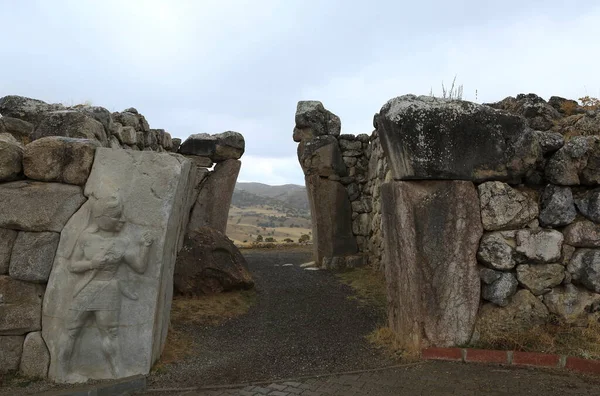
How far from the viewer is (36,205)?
12.7 feet

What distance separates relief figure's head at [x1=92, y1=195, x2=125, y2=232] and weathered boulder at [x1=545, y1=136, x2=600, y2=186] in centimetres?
426

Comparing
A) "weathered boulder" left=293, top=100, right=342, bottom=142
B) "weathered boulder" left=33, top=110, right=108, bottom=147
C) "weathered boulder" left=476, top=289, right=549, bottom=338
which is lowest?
"weathered boulder" left=476, top=289, right=549, bottom=338

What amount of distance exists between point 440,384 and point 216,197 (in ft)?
29.1

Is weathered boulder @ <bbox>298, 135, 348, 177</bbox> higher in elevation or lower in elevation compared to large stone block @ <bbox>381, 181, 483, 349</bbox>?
higher

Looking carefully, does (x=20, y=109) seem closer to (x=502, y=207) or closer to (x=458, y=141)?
(x=458, y=141)

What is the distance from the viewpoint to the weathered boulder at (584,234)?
444 centimetres

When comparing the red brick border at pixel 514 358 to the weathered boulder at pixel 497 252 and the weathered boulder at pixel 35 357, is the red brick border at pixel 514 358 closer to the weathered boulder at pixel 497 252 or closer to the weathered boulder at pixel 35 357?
the weathered boulder at pixel 497 252

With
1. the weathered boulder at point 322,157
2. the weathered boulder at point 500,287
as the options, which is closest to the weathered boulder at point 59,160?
the weathered boulder at point 500,287

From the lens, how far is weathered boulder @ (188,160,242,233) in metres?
11.8

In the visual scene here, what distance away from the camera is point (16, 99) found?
6.32 m

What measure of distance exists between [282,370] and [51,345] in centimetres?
208

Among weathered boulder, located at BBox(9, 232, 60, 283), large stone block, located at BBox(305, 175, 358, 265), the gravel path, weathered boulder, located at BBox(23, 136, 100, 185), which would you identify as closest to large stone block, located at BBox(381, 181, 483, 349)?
the gravel path

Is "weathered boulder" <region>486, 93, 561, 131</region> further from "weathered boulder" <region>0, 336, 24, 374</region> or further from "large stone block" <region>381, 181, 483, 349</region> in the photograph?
"weathered boulder" <region>0, 336, 24, 374</region>

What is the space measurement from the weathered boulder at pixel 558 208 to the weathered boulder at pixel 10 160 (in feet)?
16.5
